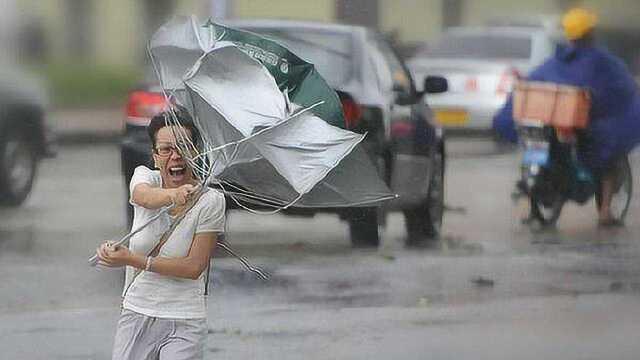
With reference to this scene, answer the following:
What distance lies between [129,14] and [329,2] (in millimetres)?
2405

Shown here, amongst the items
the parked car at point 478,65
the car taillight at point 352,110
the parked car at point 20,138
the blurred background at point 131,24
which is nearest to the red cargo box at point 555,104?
the car taillight at point 352,110

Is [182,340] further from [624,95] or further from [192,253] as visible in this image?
[624,95]

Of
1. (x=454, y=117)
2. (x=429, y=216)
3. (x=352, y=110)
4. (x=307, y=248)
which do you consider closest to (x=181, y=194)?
(x=352, y=110)

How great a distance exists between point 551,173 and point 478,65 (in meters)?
8.81

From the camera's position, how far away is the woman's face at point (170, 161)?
5.75 meters

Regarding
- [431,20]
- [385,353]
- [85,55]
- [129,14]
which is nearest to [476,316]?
[385,353]

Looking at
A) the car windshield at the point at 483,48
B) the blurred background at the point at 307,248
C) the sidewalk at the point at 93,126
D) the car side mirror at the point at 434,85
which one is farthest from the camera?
the car windshield at the point at 483,48

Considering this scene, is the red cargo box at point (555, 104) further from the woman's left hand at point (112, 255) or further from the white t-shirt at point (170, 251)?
the woman's left hand at point (112, 255)

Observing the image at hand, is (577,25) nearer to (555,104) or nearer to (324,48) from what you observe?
(555,104)

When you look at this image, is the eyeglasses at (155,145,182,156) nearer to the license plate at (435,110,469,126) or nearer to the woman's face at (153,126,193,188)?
the woman's face at (153,126,193,188)

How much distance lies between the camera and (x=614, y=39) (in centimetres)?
2327

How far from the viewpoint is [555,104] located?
43.5 feet

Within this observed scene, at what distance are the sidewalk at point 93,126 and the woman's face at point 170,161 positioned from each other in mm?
16539

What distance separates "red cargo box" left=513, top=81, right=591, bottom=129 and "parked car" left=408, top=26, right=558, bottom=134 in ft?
22.5
